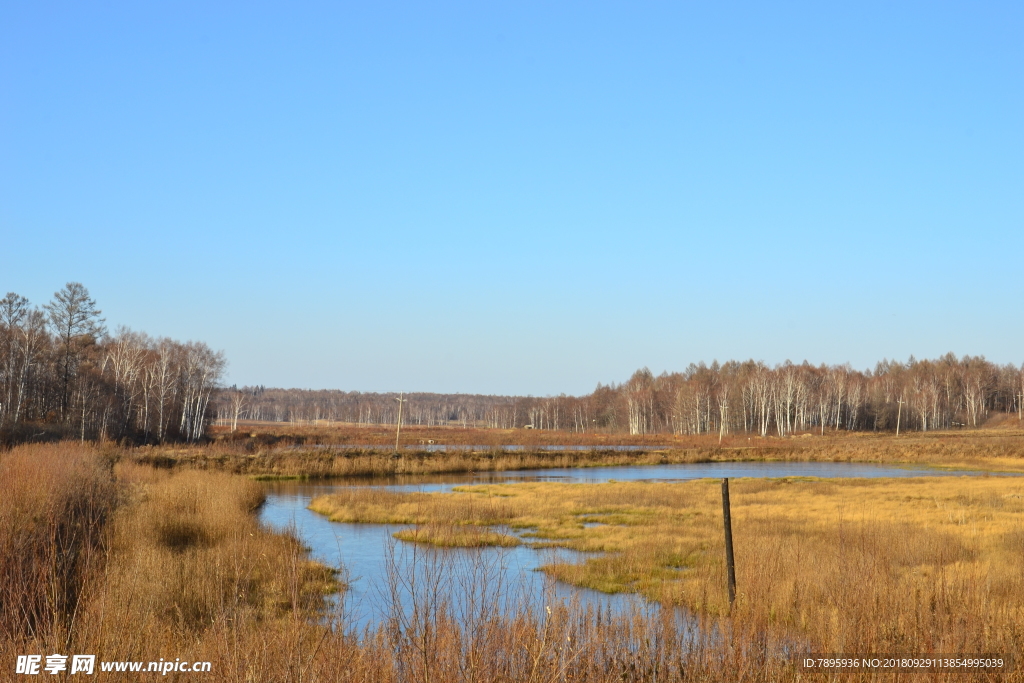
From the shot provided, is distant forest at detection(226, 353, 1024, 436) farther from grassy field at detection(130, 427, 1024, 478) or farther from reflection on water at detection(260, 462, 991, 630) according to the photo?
reflection on water at detection(260, 462, 991, 630)

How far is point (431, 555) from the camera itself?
19.7 metres

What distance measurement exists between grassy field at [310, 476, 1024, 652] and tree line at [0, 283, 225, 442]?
26.0m

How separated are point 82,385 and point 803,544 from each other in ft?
185

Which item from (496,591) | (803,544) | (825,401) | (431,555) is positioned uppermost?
(825,401)

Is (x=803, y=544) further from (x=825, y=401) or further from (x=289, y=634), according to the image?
(x=825, y=401)

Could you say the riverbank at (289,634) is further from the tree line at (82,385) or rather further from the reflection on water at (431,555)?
the tree line at (82,385)

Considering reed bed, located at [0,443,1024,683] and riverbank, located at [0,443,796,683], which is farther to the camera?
reed bed, located at [0,443,1024,683]

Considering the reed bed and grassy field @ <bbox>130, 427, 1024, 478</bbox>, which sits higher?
the reed bed

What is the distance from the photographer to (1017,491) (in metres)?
31.2

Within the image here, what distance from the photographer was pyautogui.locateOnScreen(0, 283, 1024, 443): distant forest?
55000 millimetres

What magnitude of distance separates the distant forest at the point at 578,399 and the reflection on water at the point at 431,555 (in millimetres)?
15087

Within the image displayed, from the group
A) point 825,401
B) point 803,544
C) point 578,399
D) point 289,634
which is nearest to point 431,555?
point 803,544

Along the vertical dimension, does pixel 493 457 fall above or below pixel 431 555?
below

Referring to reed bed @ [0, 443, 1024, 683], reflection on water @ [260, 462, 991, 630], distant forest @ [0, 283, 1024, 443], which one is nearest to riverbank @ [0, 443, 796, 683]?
reed bed @ [0, 443, 1024, 683]
